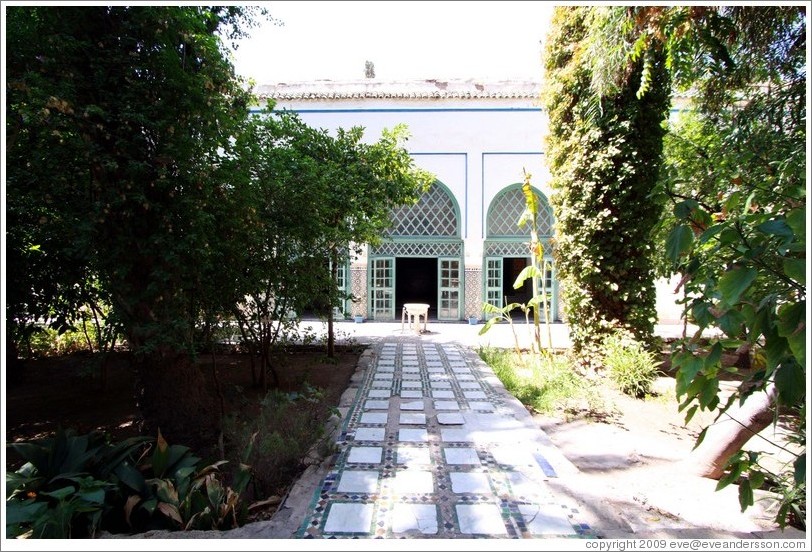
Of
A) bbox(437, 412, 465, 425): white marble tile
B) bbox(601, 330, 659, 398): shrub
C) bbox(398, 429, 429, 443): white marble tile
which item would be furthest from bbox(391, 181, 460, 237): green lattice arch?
bbox(398, 429, 429, 443): white marble tile

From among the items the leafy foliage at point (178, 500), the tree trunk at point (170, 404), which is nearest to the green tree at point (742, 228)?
the leafy foliage at point (178, 500)

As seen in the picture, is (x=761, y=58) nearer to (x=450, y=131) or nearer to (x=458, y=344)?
(x=458, y=344)

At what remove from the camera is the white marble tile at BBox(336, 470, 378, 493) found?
2.64m

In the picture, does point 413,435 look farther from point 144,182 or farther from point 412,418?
point 144,182

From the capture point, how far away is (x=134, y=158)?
2969 millimetres

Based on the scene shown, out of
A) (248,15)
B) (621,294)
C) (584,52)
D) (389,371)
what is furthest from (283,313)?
(584,52)

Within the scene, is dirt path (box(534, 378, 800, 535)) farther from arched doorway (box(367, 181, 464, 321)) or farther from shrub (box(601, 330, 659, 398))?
arched doorway (box(367, 181, 464, 321))

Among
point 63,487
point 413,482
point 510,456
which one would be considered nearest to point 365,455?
point 413,482

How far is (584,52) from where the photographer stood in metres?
5.11

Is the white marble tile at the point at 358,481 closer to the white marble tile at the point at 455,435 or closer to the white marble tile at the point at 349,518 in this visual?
the white marble tile at the point at 349,518

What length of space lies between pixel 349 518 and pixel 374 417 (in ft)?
5.64

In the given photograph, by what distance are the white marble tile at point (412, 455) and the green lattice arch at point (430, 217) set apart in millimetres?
9394

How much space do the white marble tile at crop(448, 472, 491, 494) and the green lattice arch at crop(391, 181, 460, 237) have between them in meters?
9.78

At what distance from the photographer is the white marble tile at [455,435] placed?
348cm
